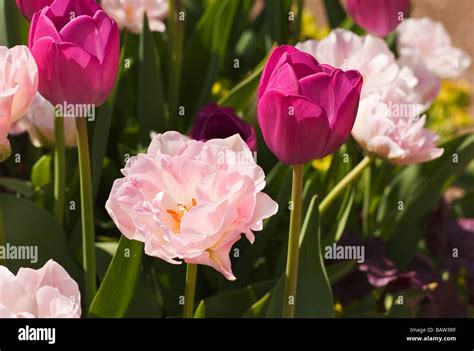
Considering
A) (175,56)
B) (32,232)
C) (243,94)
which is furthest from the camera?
(175,56)

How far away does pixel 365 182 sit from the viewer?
146 centimetres

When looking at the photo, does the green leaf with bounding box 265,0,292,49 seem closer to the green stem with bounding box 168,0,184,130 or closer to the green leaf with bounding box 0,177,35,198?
the green stem with bounding box 168,0,184,130

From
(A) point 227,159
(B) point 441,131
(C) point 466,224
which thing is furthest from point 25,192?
(B) point 441,131

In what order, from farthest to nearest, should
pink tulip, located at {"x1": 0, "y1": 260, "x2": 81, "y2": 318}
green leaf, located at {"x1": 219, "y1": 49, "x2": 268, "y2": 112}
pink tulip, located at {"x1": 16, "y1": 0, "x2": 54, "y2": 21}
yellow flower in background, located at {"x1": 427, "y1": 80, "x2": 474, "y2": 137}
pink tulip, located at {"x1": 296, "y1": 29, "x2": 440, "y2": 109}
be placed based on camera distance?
yellow flower in background, located at {"x1": 427, "y1": 80, "x2": 474, "y2": 137} < green leaf, located at {"x1": 219, "y1": 49, "x2": 268, "y2": 112} < pink tulip, located at {"x1": 296, "y1": 29, "x2": 440, "y2": 109} < pink tulip, located at {"x1": 16, "y1": 0, "x2": 54, "y2": 21} < pink tulip, located at {"x1": 0, "y1": 260, "x2": 81, "y2": 318}

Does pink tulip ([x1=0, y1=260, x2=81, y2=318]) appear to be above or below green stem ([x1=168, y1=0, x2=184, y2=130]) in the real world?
below

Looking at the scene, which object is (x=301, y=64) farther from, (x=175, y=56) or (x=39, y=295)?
(x=175, y=56)

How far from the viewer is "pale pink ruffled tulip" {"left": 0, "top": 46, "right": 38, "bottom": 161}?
32.0 inches

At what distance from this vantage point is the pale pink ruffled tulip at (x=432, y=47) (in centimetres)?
169

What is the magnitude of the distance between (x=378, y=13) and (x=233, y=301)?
1.42 ft

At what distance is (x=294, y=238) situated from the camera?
2.79ft

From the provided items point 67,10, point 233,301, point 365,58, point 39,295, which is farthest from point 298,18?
point 39,295

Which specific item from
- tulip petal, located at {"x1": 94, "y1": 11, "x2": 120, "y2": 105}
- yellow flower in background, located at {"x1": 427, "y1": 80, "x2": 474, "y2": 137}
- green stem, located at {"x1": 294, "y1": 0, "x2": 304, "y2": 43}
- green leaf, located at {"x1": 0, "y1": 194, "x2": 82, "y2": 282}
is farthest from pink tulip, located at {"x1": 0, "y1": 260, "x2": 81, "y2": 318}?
yellow flower in background, located at {"x1": 427, "y1": 80, "x2": 474, "y2": 137}

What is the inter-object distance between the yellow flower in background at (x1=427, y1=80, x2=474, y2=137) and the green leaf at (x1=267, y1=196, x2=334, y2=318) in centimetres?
149

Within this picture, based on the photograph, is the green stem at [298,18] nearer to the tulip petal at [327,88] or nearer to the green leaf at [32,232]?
the green leaf at [32,232]
